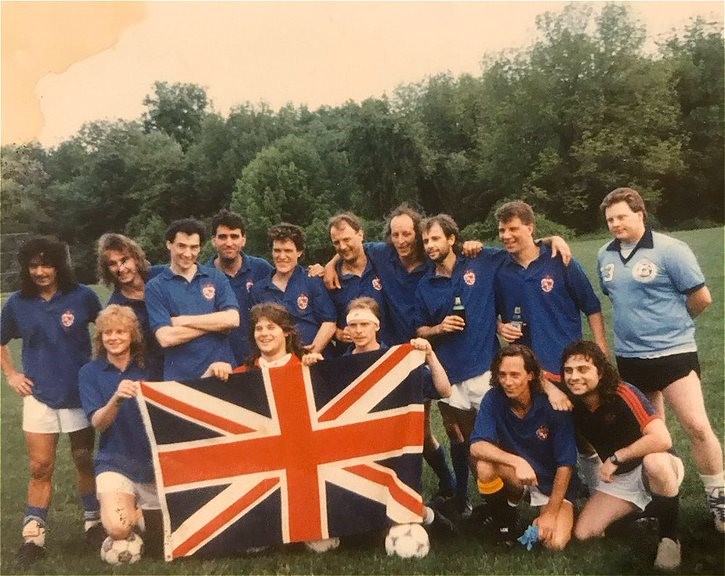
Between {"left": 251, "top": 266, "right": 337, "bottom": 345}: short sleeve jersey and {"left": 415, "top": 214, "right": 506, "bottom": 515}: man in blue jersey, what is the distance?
557 millimetres

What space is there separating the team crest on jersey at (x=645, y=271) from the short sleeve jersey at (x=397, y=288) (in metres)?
1.10

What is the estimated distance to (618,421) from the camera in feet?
9.60

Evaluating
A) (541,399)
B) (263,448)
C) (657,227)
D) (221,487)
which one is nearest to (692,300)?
(657,227)

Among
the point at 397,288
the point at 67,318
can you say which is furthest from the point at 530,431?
the point at 67,318

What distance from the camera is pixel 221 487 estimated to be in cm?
308

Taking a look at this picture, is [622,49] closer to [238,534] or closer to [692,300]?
[692,300]

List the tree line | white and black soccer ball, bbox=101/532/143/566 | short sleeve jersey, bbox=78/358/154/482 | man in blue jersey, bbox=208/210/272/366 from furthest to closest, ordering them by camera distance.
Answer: the tree line, man in blue jersey, bbox=208/210/272/366, short sleeve jersey, bbox=78/358/154/482, white and black soccer ball, bbox=101/532/143/566

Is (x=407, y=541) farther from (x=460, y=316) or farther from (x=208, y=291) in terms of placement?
(x=208, y=291)

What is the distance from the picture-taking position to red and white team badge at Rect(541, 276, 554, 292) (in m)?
3.26

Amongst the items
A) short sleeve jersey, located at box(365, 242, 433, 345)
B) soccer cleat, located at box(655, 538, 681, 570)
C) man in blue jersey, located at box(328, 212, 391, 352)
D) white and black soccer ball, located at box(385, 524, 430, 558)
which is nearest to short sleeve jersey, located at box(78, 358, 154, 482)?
man in blue jersey, located at box(328, 212, 391, 352)

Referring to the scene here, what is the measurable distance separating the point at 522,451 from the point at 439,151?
7.51 feet

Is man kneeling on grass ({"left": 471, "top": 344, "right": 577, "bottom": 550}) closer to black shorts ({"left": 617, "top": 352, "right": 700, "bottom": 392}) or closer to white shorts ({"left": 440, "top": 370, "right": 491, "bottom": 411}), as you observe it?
white shorts ({"left": 440, "top": 370, "right": 491, "bottom": 411})

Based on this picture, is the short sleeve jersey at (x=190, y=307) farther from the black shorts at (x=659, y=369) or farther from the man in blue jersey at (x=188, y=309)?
the black shorts at (x=659, y=369)

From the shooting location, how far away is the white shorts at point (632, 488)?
2982mm
